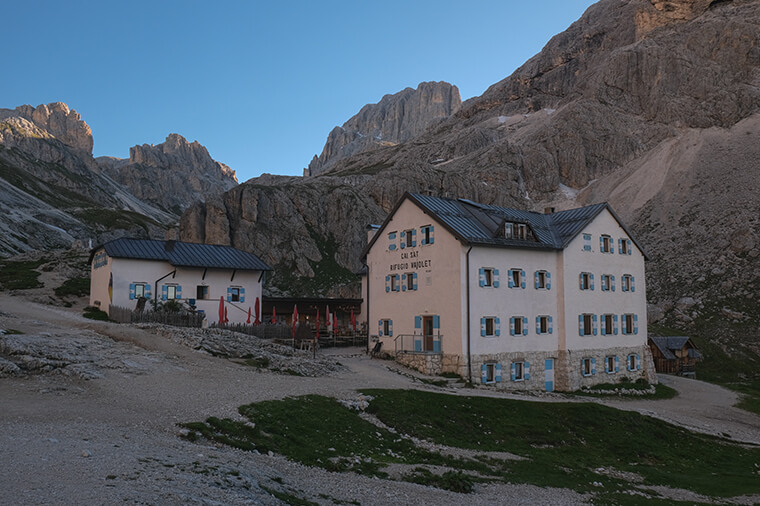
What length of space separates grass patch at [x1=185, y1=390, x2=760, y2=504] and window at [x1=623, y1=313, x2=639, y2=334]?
52.3 feet

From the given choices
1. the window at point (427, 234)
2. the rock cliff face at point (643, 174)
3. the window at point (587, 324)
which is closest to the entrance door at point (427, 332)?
the window at point (427, 234)

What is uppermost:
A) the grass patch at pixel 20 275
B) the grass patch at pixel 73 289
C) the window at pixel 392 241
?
the window at pixel 392 241

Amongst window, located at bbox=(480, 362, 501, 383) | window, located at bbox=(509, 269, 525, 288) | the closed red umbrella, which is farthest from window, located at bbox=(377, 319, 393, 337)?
the closed red umbrella

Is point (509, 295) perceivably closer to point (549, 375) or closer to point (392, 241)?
point (549, 375)

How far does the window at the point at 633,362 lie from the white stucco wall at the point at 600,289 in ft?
3.04

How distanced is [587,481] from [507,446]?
13.3ft

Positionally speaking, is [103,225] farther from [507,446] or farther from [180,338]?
[507,446]

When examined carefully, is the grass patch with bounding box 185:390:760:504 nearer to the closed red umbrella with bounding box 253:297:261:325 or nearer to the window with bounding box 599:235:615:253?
the window with bounding box 599:235:615:253

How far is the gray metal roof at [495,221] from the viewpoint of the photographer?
37438 mm

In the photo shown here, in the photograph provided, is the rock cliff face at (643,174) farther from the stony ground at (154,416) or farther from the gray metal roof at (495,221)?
the stony ground at (154,416)

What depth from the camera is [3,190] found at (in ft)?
507

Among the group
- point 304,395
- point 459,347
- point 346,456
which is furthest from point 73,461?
point 459,347

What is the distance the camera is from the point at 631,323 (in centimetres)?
4566

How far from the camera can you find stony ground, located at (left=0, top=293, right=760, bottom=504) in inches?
411
